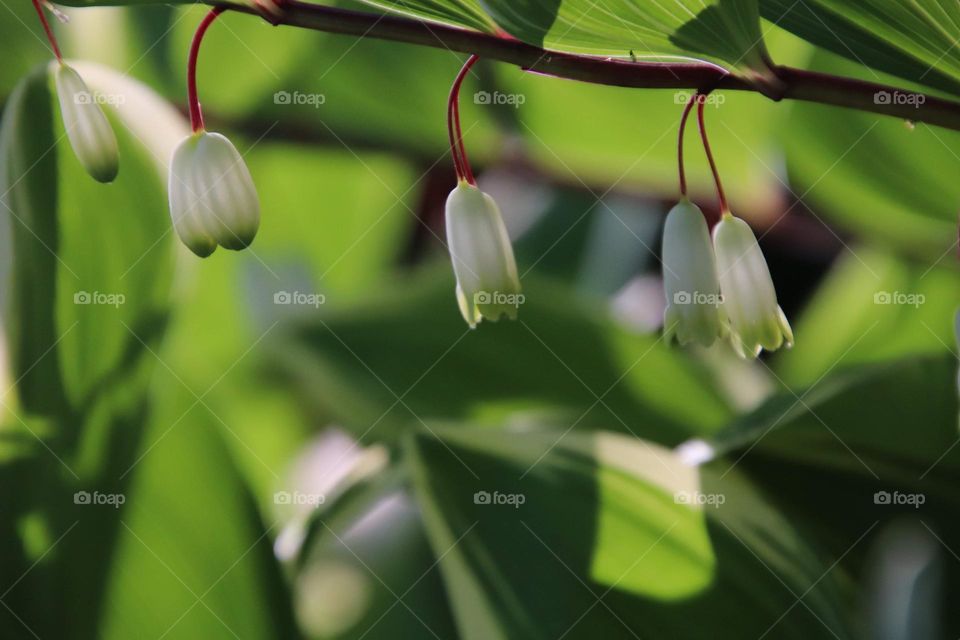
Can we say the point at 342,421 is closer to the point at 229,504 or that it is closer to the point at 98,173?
the point at 229,504

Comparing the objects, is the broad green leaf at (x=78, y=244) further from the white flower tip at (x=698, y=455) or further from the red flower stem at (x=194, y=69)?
the white flower tip at (x=698, y=455)

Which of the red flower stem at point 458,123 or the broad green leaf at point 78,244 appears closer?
the red flower stem at point 458,123

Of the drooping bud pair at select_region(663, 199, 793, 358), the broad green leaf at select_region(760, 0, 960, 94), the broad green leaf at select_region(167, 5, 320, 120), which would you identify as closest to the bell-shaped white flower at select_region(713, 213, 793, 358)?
the drooping bud pair at select_region(663, 199, 793, 358)

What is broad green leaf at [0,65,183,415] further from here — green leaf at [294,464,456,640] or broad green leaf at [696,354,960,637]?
broad green leaf at [696,354,960,637]

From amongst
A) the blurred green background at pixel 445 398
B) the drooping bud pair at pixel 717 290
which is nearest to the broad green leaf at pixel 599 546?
the blurred green background at pixel 445 398

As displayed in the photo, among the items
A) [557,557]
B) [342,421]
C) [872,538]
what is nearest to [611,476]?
[557,557]

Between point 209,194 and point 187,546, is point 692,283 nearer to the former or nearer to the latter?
point 209,194
